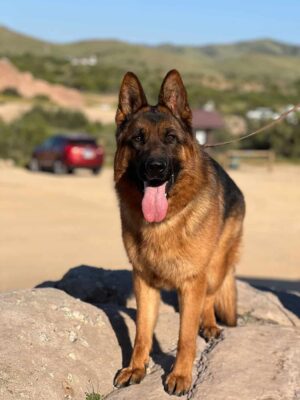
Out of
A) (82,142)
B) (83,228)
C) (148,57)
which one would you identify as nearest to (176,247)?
(83,228)

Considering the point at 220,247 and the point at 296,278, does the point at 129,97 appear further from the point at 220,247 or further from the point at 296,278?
the point at 296,278

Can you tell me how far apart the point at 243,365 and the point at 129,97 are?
213 cm

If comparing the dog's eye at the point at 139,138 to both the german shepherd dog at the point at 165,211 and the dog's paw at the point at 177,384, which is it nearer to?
the german shepherd dog at the point at 165,211

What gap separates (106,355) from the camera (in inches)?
216

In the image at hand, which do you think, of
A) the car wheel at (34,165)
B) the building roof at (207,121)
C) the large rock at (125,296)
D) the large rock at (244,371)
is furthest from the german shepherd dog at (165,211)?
the building roof at (207,121)

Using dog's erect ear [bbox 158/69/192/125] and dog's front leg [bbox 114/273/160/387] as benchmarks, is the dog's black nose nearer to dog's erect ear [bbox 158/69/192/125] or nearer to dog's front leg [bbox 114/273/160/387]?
dog's erect ear [bbox 158/69/192/125]

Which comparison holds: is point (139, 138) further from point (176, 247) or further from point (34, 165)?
point (34, 165)

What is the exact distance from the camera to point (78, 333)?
548 centimetres

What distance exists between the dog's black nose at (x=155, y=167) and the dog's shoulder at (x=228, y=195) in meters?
0.95

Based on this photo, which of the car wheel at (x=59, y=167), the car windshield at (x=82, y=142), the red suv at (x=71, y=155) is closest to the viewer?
the red suv at (x=71, y=155)

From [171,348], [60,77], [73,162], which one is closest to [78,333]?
[171,348]

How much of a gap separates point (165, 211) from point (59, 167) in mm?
22983

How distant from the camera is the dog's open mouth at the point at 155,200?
5035 mm

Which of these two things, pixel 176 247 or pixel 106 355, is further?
pixel 106 355
